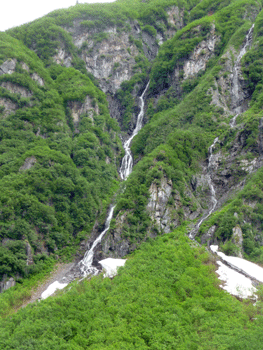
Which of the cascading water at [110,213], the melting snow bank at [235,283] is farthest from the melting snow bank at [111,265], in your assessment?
the melting snow bank at [235,283]

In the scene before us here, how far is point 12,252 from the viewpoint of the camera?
44656 millimetres

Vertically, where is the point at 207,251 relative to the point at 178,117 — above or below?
below

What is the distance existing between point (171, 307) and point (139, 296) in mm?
3508

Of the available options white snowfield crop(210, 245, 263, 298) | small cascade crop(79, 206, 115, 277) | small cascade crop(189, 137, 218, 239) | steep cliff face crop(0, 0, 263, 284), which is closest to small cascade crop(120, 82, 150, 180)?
steep cliff face crop(0, 0, 263, 284)

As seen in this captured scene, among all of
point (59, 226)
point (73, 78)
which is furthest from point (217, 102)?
point (59, 226)

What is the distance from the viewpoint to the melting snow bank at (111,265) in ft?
134

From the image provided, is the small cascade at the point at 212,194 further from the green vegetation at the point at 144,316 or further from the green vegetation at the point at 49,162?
the green vegetation at the point at 49,162

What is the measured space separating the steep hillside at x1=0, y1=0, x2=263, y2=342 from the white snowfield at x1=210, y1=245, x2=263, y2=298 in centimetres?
168

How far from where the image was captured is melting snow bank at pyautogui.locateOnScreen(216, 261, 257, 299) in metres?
32.0

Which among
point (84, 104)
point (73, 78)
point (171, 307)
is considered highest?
point (73, 78)

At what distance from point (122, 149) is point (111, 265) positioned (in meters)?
39.0

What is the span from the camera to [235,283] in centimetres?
3419

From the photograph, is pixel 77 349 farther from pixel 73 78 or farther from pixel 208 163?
pixel 73 78

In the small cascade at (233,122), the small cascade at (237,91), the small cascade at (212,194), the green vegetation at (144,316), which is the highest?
the small cascade at (237,91)
